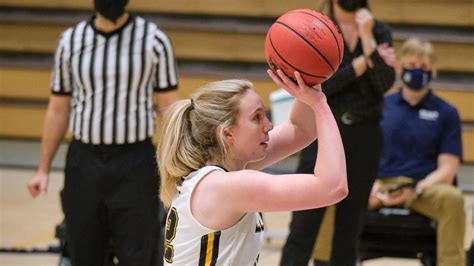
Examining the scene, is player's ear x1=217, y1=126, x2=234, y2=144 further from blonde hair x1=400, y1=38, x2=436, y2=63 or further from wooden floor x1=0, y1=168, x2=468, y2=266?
wooden floor x1=0, y1=168, x2=468, y2=266

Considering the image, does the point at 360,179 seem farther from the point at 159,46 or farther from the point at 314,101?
the point at 314,101

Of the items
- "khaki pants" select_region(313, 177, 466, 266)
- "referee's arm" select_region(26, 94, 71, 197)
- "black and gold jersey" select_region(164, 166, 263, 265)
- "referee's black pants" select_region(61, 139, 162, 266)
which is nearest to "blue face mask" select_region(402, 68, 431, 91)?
"khaki pants" select_region(313, 177, 466, 266)

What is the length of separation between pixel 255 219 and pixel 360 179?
182 cm

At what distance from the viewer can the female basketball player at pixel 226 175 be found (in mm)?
2332

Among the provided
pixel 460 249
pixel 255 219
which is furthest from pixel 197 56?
pixel 255 219

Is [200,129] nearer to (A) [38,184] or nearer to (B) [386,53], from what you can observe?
(A) [38,184]

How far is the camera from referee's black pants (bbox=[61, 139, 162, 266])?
12.8 ft

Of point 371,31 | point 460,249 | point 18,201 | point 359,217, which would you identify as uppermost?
point 371,31

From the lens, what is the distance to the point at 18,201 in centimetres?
A: 739

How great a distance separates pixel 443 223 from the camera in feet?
15.8

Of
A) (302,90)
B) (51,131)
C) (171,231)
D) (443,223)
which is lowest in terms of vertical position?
(443,223)

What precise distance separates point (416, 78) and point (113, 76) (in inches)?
80.1

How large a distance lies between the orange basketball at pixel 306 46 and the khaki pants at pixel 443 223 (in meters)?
2.36

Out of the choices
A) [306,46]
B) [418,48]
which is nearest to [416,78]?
[418,48]
